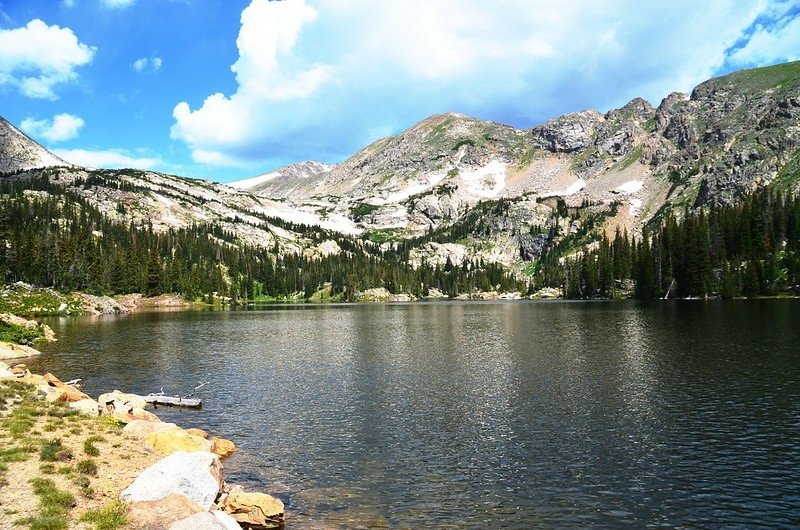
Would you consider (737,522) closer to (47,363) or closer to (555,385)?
(555,385)

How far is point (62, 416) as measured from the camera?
97.0 ft

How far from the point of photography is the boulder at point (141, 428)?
29562 mm

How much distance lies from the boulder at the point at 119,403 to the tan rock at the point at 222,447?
9115mm

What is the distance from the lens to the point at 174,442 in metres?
28.7

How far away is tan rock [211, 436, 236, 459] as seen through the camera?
30203 millimetres

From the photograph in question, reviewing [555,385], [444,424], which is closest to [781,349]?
[555,385]

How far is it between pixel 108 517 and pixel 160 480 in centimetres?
257

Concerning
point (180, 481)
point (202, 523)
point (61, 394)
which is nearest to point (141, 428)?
point (61, 394)

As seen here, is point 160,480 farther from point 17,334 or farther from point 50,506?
point 17,334

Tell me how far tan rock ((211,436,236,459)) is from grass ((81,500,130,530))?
36.7 feet

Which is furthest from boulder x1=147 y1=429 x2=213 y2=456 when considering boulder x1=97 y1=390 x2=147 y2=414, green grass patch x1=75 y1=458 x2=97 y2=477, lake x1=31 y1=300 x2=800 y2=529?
boulder x1=97 y1=390 x2=147 y2=414

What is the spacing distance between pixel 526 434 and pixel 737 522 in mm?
13888

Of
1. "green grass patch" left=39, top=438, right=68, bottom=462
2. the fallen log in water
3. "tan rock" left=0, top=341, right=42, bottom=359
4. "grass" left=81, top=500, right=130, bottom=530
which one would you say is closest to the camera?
"grass" left=81, top=500, right=130, bottom=530

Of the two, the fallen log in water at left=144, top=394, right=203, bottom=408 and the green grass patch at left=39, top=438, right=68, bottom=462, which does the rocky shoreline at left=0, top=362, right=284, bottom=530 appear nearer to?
the green grass patch at left=39, top=438, right=68, bottom=462
